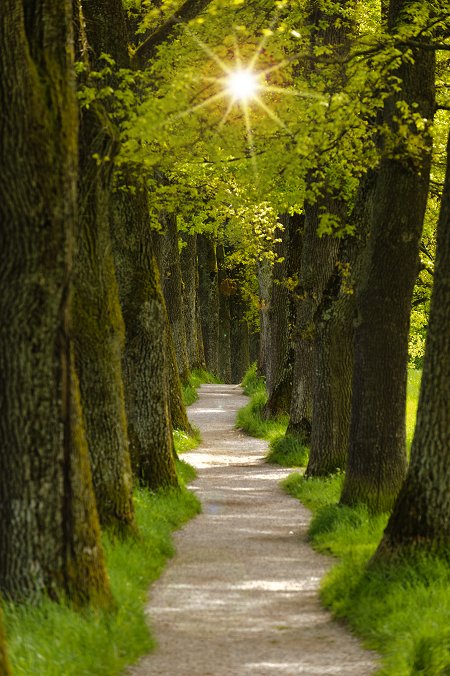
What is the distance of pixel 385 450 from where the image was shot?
1418cm

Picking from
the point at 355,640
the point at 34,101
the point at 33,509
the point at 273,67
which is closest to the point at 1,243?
the point at 34,101

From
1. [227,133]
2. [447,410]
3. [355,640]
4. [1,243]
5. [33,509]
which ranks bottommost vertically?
[355,640]

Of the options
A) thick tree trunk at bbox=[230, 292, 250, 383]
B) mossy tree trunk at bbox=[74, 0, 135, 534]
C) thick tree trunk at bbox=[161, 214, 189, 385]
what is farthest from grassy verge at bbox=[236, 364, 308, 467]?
thick tree trunk at bbox=[230, 292, 250, 383]

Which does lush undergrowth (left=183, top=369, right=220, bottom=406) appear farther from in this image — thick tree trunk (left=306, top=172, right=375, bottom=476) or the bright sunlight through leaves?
the bright sunlight through leaves

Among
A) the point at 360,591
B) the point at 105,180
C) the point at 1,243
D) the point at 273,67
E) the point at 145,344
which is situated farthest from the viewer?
the point at 145,344

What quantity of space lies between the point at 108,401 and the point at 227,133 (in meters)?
3.37

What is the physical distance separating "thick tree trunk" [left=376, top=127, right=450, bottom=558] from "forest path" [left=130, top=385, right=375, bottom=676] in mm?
1124

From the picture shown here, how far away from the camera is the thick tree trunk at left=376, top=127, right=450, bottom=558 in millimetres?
9977

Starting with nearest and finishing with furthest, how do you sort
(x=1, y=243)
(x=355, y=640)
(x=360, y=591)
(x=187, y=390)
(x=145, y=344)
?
(x=1, y=243) < (x=355, y=640) < (x=360, y=591) < (x=145, y=344) < (x=187, y=390)

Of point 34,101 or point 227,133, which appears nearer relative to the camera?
point 34,101

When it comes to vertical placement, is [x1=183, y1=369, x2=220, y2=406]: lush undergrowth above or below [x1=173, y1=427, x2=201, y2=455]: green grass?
above

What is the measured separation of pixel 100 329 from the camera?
11672 mm

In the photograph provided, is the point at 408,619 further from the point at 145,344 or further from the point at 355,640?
the point at 145,344

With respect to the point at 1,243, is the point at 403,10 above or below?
above
